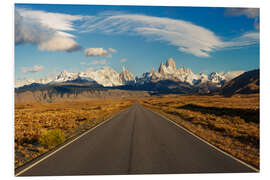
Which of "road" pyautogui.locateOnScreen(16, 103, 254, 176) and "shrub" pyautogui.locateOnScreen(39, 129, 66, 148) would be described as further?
"shrub" pyautogui.locateOnScreen(39, 129, 66, 148)

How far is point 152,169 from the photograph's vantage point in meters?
7.87

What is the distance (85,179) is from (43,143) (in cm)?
631

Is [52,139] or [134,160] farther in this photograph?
[52,139]

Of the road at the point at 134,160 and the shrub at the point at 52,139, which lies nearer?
the road at the point at 134,160

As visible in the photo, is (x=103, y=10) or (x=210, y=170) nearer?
(x=210, y=170)

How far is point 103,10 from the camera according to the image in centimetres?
1361
